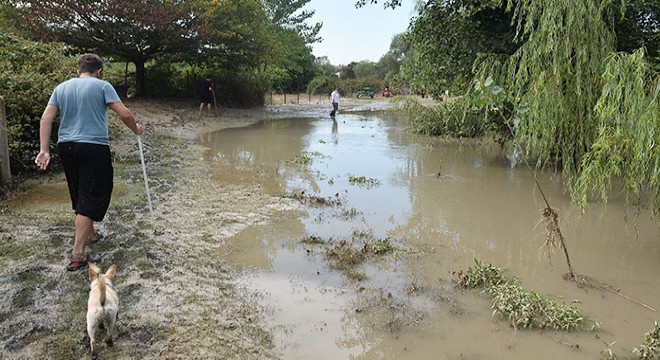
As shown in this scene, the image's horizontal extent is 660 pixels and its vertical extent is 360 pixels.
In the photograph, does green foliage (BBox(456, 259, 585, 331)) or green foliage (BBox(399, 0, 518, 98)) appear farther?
green foliage (BBox(399, 0, 518, 98))

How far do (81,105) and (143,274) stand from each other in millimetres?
1640

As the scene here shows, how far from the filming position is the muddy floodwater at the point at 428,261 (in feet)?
12.3

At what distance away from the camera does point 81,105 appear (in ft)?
A: 14.2

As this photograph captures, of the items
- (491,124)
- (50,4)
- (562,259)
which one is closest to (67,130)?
(562,259)

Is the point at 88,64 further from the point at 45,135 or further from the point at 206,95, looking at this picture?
the point at 206,95

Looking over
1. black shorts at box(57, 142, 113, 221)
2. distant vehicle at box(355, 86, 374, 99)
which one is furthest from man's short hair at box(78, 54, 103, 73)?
distant vehicle at box(355, 86, 374, 99)

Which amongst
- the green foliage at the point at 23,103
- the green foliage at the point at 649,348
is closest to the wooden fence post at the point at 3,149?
the green foliage at the point at 23,103

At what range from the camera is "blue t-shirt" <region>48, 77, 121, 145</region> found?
4289mm

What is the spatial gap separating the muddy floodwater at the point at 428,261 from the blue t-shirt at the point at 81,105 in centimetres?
183

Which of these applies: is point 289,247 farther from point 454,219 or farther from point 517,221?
point 517,221

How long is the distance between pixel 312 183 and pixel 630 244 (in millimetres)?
5209

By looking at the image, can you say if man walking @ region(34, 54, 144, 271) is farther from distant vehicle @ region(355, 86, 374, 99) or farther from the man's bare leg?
distant vehicle @ region(355, 86, 374, 99)

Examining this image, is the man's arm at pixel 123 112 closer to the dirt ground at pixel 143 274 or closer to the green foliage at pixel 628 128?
the dirt ground at pixel 143 274

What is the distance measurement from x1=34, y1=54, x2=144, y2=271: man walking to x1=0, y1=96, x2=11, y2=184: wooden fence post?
2.96m
